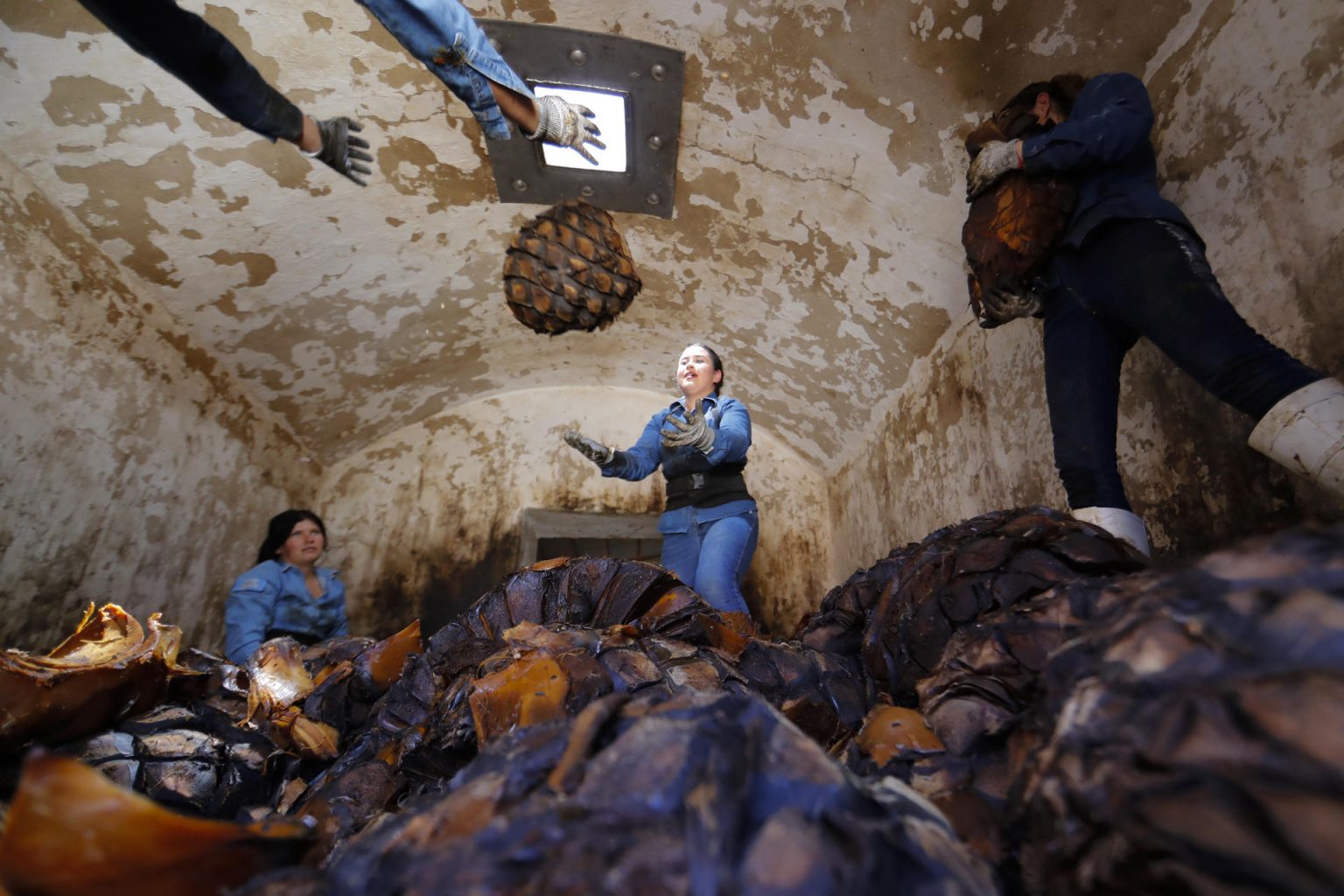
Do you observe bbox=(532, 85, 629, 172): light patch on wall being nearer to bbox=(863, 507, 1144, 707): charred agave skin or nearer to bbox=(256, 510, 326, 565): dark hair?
bbox=(863, 507, 1144, 707): charred agave skin

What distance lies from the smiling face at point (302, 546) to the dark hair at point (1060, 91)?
3.21 metres

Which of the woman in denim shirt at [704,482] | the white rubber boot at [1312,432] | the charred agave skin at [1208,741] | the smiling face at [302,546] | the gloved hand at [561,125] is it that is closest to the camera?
the charred agave skin at [1208,741]

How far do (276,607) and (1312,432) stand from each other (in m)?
3.25

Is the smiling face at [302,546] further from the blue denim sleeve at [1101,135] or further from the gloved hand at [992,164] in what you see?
the blue denim sleeve at [1101,135]

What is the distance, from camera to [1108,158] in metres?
1.29

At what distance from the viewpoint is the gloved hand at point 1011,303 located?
149 centimetres

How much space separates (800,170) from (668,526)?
1.55 m

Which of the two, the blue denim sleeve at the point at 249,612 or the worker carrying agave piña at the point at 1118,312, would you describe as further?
→ the blue denim sleeve at the point at 249,612

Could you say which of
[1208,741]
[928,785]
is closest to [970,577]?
[928,785]

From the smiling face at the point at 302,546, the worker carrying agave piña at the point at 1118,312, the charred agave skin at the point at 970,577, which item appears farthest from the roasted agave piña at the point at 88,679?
the worker carrying agave piña at the point at 1118,312

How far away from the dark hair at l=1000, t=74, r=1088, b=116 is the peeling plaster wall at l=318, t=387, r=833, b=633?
9.69 ft

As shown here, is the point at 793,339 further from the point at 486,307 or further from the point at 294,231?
the point at 294,231

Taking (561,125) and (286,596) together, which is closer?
(561,125)

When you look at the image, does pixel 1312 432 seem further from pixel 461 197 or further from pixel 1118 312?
pixel 461 197
